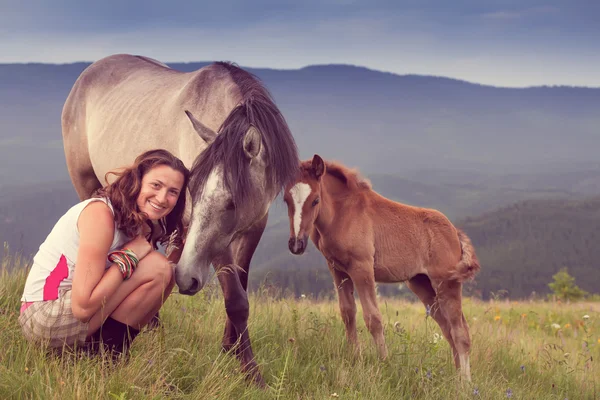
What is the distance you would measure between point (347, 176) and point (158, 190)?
2.43 m

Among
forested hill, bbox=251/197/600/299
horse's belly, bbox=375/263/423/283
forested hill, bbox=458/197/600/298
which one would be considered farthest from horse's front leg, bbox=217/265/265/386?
forested hill, bbox=458/197/600/298

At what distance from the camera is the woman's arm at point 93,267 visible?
10.7 ft

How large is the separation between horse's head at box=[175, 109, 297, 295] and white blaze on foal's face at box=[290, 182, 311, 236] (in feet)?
3.37

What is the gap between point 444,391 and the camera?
4.04 m

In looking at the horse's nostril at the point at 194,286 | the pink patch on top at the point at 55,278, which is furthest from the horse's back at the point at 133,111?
the pink patch on top at the point at 55,278

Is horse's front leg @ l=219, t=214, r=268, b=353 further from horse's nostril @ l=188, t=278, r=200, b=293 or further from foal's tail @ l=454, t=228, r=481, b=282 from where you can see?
foal's tail @ l=454, t=228, r=481, b=282

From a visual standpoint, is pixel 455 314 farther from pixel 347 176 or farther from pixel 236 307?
pixel 236 307

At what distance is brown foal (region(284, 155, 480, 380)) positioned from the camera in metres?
5.17

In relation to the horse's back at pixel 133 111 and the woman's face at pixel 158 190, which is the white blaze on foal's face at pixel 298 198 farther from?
the woman's face at pixel 158 190

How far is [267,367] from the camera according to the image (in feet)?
14.1

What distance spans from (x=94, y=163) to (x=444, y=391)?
16.9 feet

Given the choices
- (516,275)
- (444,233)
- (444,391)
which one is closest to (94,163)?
(444,233)

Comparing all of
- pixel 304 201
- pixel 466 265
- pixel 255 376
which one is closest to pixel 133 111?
pixel 304 201

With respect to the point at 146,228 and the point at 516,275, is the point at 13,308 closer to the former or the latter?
the point at 146,228
